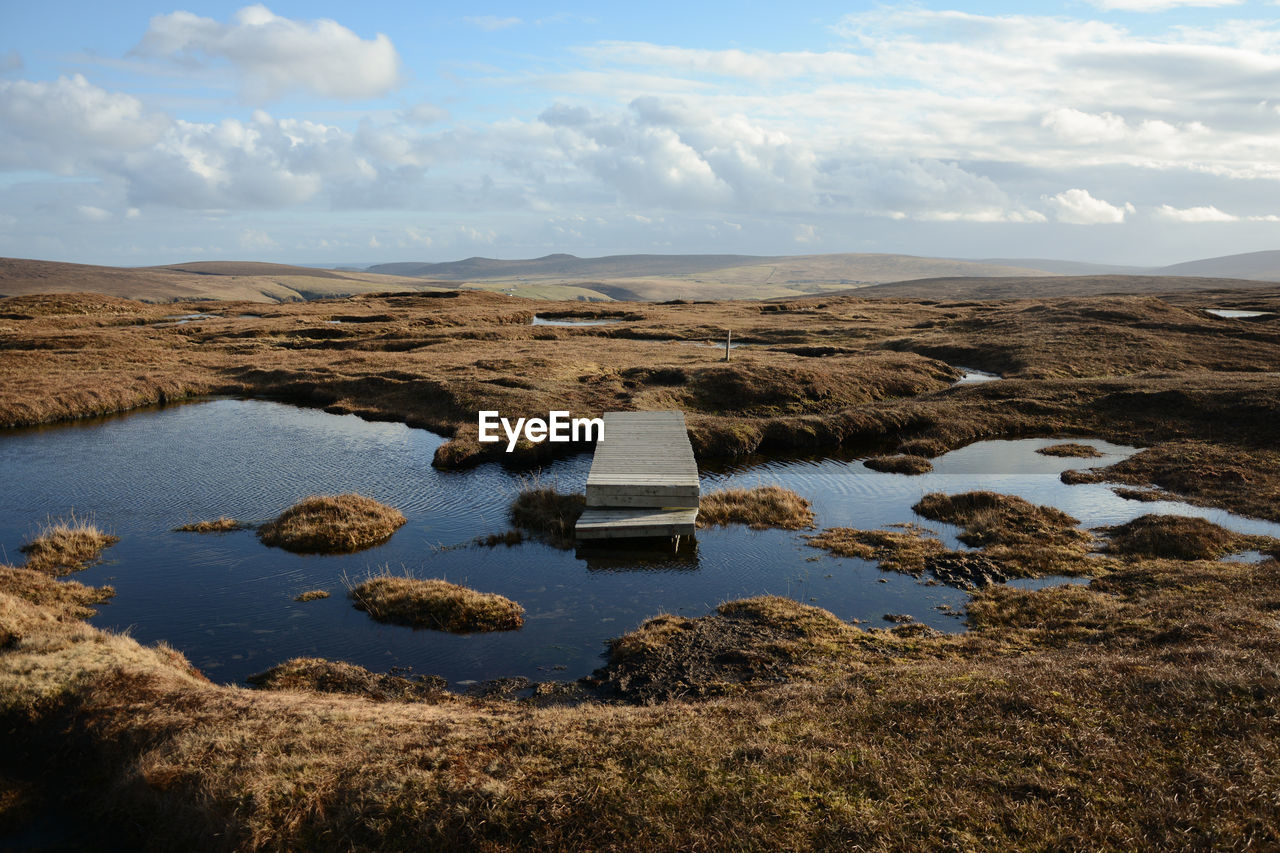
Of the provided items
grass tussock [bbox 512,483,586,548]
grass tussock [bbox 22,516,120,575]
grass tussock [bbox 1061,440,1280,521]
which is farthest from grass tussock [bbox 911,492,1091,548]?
grass tussock [bbox 22,516,120,575]

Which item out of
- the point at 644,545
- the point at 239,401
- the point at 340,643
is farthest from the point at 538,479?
Result: the point at 239,401

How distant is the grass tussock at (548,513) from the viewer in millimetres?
27391

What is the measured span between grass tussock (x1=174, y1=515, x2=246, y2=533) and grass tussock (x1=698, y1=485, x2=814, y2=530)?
17422 millimetres

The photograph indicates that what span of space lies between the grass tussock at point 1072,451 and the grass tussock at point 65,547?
142 feet

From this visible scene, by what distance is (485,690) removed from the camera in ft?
55.8

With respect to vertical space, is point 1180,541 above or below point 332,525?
above

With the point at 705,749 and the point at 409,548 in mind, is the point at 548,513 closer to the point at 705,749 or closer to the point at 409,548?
the point at 409,548

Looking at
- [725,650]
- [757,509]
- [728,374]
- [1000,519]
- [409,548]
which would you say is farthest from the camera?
[728,374]

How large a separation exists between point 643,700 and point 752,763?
530cm

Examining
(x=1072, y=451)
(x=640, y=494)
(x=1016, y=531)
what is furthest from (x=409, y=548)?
(x=1072, y=451)

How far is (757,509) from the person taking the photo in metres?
29.8

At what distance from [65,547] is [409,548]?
36.2 ft

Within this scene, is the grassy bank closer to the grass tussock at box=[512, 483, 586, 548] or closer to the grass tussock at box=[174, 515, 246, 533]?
the grass tussock at box=[174, 515, 246, 533]

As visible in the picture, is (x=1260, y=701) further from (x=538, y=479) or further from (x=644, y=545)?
(x=538, y=479)
